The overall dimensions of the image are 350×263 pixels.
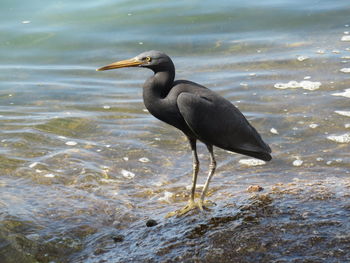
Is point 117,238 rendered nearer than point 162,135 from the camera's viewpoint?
Yes

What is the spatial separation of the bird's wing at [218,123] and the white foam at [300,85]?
3941mm

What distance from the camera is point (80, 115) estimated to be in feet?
27.8

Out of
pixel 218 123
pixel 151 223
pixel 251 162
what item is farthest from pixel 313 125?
pixel 151 223

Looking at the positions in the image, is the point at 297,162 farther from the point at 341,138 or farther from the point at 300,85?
the point at 300,85

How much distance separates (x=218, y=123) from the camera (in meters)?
5.02

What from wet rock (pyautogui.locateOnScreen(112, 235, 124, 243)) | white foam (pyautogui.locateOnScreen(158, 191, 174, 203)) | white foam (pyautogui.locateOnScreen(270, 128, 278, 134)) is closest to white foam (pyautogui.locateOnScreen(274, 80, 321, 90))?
white foam (pyautogui.locateOnScreen(270, 128, 278, 134))

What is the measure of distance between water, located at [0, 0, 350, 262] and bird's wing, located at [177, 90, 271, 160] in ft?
1.46

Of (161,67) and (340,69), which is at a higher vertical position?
(161,67)

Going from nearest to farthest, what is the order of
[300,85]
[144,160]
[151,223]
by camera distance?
[151,223]
[144,160]
[300,85]

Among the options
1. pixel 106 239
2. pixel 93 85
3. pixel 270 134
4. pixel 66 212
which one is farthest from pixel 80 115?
pixel 106 239

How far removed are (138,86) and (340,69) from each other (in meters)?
3.27

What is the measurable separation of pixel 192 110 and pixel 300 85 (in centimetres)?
454

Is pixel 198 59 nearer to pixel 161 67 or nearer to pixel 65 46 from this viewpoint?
pixel 65 46

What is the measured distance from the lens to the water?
4.45 m
